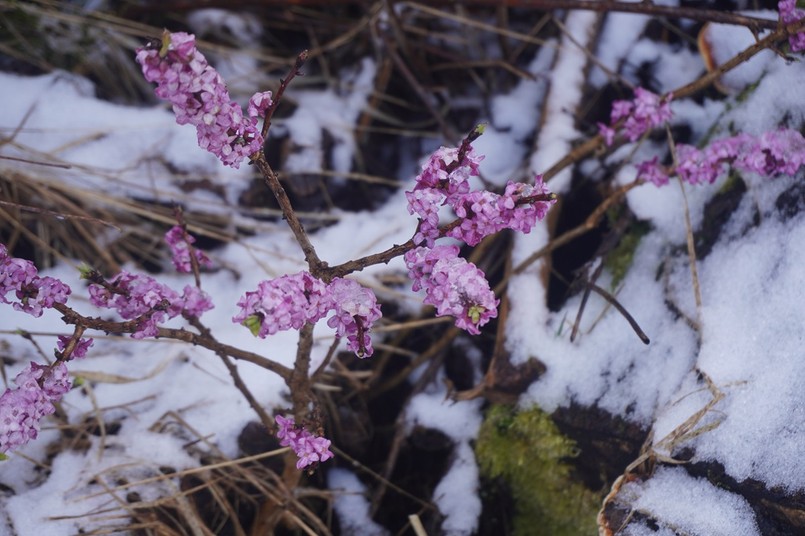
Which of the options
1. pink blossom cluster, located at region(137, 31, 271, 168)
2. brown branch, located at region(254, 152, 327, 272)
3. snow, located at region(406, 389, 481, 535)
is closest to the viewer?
pink blossom cluster, located at region(137, 31, 271, 168)

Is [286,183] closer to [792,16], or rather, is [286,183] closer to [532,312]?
[532,312]

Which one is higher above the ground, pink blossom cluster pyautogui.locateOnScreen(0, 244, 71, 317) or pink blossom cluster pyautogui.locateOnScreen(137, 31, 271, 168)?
pink blossom cluster pyautogui.locateOnScreen(137, 31, 271, 168)

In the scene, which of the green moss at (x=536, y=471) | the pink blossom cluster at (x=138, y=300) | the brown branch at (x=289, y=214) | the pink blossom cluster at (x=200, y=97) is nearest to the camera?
the pink blossom cluster at (x=200, y=97)

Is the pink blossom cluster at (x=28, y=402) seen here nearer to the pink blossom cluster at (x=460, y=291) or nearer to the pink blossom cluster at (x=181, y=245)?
the pink blossom cluster at (x=181, y=245)

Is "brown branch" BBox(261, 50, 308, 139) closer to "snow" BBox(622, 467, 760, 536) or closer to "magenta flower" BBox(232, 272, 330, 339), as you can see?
"magenta flower" BBox(232, 272, 330, 339)

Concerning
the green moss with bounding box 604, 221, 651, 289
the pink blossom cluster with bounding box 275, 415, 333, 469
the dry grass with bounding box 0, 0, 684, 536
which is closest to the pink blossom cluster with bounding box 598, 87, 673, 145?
the dry grass with bounding box 0, 0, 684, 536

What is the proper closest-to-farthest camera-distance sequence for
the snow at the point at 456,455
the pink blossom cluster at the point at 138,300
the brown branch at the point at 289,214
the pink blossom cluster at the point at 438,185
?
1. the pink blossom cluster at the point at 438,185
2. the brown branch at the point at 289,214
3. the pink blossom cluster at the point at 138,300
4. the snow at the point at 456,455

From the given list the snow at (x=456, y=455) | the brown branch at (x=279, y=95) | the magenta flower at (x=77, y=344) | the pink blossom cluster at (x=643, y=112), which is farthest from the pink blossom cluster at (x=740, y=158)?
the magenta flower at (x=77, y=344)

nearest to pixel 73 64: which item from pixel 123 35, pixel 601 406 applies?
pixel 123 35
